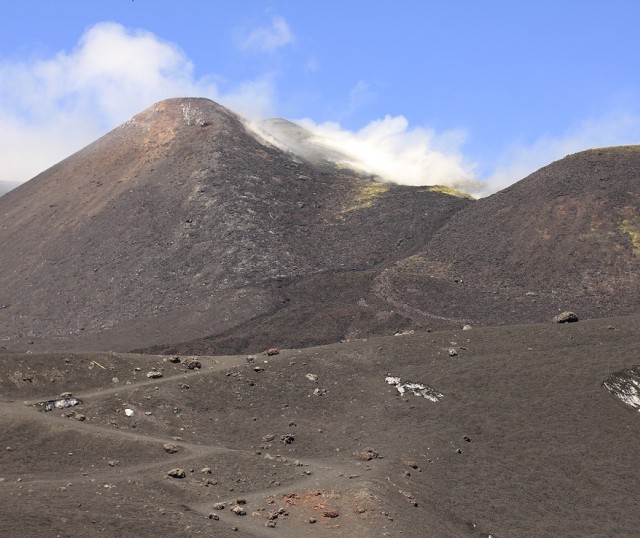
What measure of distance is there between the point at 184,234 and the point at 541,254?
38513 mm

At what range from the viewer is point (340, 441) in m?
38.6

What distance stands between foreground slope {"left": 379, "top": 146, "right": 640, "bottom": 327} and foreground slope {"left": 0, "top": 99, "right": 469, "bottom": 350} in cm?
511

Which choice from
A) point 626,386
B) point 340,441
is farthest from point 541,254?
point 340,441

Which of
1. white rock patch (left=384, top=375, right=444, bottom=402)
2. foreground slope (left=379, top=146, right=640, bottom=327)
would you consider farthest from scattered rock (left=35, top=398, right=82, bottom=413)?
foreground slope (left=379, top=146, right=640, bottom=327)

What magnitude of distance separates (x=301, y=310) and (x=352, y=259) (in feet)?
53.1

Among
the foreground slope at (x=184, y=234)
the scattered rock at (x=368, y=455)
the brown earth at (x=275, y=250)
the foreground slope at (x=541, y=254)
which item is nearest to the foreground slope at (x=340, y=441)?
the scattered rock at (x=368, y=455)

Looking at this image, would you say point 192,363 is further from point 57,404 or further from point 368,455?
point 368,455

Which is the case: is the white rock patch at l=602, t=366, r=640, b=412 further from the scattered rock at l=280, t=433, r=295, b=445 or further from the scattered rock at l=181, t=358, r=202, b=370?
the scattered rock at l=181, t=358, r=202, b=370

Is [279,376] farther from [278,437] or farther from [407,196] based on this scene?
[407,196]

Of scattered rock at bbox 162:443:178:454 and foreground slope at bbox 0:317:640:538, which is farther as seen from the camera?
scattered rock at bbox 162:443:178:454

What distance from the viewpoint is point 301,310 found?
82875mm

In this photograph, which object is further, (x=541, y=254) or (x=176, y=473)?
(x=541, y=254)

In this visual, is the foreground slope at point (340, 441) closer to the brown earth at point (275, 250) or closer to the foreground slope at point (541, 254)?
the foreground slope at point (541, 254)

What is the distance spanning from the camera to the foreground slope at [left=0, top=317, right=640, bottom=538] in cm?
2880
